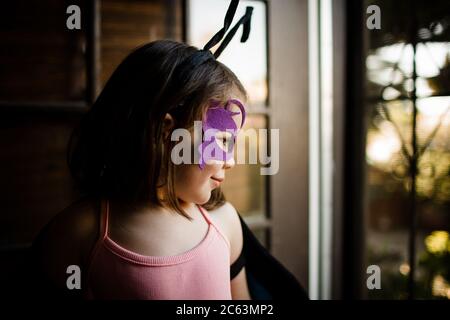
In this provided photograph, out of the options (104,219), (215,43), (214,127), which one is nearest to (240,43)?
(215,43)

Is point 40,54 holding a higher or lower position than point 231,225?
higher

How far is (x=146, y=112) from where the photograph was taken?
0.69 meters

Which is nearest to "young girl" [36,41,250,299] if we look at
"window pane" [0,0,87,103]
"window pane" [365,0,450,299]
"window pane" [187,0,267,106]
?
"window pane" [0,0,87,103]

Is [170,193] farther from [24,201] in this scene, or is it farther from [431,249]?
[431,249]

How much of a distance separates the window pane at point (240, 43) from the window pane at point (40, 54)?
0.93 feet

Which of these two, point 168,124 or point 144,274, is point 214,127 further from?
point 144,274

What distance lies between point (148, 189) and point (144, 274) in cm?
14

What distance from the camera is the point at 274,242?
1213 mm

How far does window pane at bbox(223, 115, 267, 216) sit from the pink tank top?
44cm

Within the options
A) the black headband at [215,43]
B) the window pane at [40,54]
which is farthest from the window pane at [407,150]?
the window pane at [40,54]

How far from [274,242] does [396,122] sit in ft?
1.62

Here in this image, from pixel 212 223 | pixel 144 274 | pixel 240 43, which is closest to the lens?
pixel 144 274

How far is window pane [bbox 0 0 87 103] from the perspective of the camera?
0.90m
